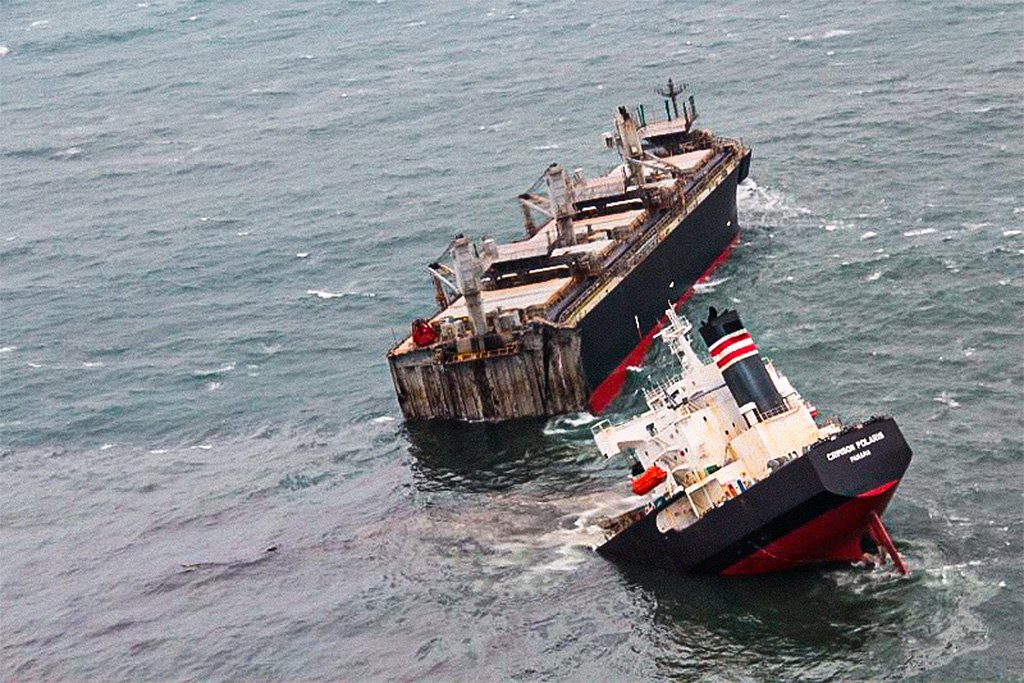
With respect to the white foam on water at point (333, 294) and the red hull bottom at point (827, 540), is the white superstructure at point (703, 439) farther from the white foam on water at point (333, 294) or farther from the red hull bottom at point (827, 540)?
the white foam on water at point (333, 294)

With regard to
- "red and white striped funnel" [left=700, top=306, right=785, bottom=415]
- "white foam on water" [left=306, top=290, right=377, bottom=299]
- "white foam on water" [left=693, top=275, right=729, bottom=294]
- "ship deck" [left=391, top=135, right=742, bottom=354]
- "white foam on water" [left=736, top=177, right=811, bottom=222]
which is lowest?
"white foam on water" [left=693, top=275, right=729, bottom=294]

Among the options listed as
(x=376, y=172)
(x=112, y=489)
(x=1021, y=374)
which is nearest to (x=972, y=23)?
(x=376, y=172)

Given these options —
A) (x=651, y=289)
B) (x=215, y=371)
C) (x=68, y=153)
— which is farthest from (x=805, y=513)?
(x=68, y=153)

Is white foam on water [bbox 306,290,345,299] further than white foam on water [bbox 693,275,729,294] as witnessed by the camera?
Yes

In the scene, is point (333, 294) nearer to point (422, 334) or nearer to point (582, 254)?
point (582, 254)

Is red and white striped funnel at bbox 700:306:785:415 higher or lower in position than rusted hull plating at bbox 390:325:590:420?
higher

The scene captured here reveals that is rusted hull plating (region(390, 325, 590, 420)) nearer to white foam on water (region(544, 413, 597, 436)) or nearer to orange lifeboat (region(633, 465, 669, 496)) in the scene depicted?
white foam on water (region(544, 413, 597, 436))

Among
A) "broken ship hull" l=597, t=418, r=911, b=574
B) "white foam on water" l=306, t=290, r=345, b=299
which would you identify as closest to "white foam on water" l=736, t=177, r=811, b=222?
"white foam on water" l=306, t=290, r=345, b=299
